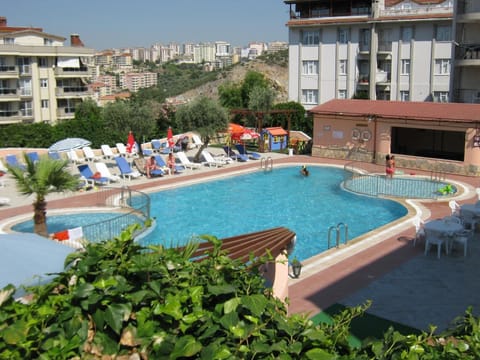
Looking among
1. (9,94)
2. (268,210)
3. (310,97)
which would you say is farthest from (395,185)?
(9,94)

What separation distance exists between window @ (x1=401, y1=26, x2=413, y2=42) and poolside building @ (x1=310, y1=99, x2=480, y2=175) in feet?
55.4

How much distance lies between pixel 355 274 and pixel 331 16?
4373 cm

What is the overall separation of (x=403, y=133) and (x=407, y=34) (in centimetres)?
1727

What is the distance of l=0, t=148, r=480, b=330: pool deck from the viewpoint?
12.0 metres

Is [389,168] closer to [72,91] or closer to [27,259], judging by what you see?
Answer: [27,259]

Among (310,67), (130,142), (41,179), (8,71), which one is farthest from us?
(310,67)

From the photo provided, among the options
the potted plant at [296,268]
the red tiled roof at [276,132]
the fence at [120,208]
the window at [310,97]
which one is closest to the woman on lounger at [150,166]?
the fence at [120,208]

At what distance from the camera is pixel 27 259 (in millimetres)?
7980

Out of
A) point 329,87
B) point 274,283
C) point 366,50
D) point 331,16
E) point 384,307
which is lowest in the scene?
point 384,307

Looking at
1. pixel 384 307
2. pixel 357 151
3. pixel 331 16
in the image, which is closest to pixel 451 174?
pixel 357 151

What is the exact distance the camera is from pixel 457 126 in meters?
28.6

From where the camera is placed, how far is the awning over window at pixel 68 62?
57.5 metres

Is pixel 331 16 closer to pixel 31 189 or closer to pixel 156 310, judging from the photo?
pixel 31 189

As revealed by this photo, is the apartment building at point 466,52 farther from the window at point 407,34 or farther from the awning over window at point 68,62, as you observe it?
the awning over window at point 68,62
